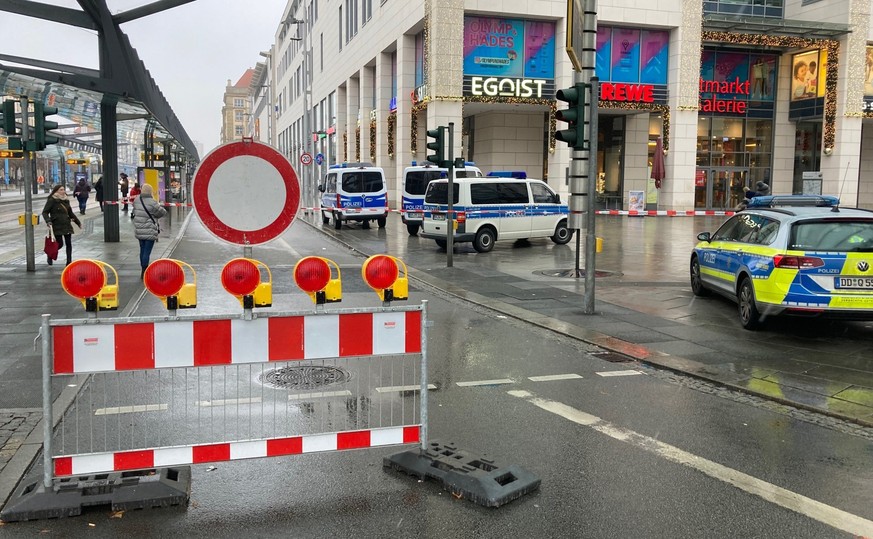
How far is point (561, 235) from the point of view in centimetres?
2205

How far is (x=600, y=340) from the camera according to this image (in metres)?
9.16

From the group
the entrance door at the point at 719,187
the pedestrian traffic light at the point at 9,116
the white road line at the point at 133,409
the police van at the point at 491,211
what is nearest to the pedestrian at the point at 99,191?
the pedestrian traffic light at the point at 9,116

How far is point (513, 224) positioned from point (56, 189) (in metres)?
11.2

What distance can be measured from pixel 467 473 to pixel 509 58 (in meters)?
33.6

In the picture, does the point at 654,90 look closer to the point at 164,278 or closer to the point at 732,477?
the point at 732,477

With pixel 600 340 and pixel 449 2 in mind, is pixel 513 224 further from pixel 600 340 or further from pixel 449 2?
pixel 449 2

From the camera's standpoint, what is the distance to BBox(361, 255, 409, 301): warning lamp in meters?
4.92

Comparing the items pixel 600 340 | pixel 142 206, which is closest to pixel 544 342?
pixel 600 340

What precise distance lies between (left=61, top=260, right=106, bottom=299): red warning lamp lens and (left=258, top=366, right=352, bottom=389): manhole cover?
8.86 feet

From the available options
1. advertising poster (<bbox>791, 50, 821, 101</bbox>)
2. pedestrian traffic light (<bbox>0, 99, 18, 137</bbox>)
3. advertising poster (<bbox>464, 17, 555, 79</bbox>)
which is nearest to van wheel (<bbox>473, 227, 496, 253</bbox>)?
pedestrian traffic light (<bbox>0, 99, 18, 137</bbox>)

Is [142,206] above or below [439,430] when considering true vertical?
above

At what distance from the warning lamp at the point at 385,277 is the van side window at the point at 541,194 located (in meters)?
16.5

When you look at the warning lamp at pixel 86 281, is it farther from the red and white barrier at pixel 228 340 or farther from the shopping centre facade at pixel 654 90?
the shopping centre facade at pixel 654 90

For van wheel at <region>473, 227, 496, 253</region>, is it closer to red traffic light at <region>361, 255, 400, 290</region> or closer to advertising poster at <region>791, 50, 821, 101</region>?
red traffic light at <region>361, 255, 400, 290</region>
